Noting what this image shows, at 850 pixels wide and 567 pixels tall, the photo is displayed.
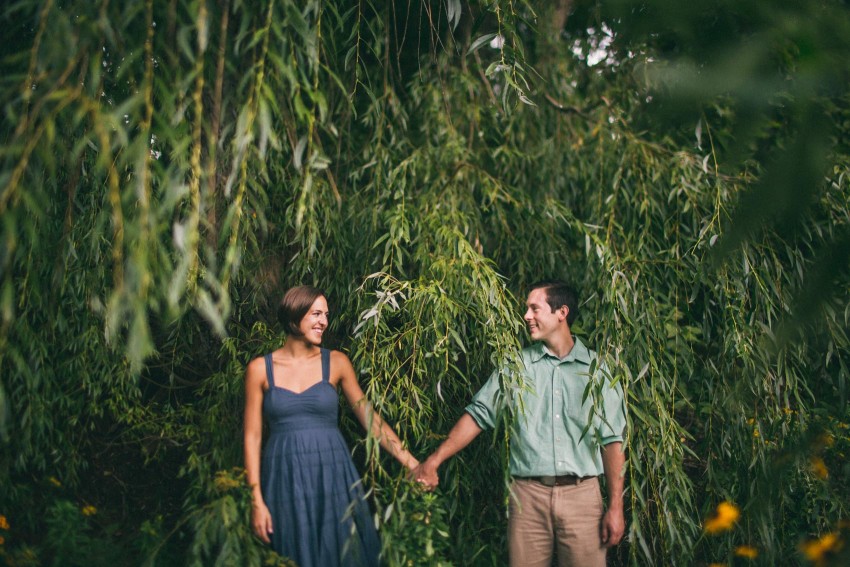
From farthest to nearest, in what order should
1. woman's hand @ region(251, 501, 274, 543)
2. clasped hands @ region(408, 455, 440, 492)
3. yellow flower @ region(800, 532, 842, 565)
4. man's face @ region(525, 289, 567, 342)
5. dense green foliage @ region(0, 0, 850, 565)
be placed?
1. man's face @ region(525, 289, 567, 342)
2. clasped hands @ region(408, 455, 440, 492)
3. woman's hand @ region(251, 501, 274, 543)
4. dense green foliage @ region(0, 0, 850, 565)
5. yellow flower @ region(800, 532, 842, 565)

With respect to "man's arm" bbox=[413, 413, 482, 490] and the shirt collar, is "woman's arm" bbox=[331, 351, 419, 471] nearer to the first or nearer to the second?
"man's arm" bbox=[413, 413, 482, 490]

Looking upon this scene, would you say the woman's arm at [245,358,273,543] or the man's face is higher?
the man's face

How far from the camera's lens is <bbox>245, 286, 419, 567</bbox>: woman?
80.1 inches

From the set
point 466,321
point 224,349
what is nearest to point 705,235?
point 466,321

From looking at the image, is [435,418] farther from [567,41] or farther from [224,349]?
[567,41]

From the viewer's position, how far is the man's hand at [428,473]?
6.85ft

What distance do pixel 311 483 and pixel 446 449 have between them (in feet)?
1.43

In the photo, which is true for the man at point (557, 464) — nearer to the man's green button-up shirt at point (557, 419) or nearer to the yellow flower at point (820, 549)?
the man's green button-up shirt at point (557, 419)

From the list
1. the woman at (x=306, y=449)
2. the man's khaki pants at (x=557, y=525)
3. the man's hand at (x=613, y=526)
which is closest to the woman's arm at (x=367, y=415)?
the woman at (x=306, y=449)

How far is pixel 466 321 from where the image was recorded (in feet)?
7.91

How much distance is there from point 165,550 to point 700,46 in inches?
75.0

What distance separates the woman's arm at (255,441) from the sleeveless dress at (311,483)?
0.03 metres

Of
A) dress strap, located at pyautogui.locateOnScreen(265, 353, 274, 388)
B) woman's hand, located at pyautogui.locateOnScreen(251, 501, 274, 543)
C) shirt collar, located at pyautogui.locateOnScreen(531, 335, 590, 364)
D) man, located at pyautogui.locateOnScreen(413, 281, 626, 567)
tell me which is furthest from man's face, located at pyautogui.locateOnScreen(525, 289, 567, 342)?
woman's hand, located at pyautogui.locateOnScreen(251, 501, 274, 543)

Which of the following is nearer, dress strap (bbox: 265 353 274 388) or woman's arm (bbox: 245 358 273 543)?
woman's arm (bbox: 245 358 273 543)
